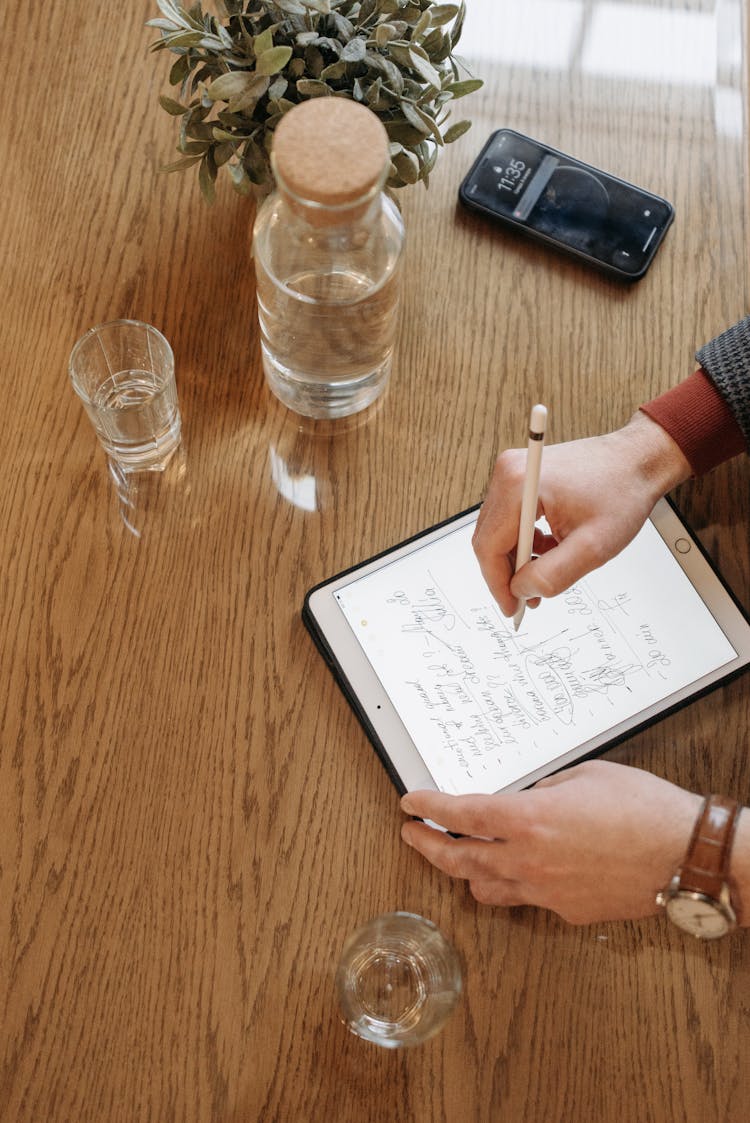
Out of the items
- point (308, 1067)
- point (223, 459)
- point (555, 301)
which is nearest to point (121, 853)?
point (308, 1067)

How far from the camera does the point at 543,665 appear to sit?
2.87ft

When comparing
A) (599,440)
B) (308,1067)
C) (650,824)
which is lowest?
(308,1067)

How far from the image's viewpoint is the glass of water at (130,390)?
2.85 feet

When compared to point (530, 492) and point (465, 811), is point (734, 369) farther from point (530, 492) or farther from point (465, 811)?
point (465, 811)

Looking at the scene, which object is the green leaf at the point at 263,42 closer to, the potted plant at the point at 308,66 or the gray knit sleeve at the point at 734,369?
the potted plant at the point at 308,66

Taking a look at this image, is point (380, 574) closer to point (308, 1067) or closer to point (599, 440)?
point (599, 440)

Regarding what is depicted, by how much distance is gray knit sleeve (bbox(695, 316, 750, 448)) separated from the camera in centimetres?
88

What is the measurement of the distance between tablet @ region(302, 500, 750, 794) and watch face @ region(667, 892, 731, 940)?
14cm

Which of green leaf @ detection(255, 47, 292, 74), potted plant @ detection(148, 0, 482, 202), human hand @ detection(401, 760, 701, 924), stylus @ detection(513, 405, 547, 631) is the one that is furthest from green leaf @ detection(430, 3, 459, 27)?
human hand @ detection(401, 760, 701, 924)

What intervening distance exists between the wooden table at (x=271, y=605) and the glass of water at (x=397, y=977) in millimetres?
15

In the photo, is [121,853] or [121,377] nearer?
[121,853]

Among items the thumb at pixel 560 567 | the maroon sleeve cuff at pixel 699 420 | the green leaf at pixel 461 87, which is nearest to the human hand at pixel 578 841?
the thumb at pixel 560 567

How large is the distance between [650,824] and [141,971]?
397mm

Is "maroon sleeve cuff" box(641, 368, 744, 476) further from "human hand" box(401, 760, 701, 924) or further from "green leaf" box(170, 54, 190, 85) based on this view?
"green leaf" box(170, 54, 190, 85)
